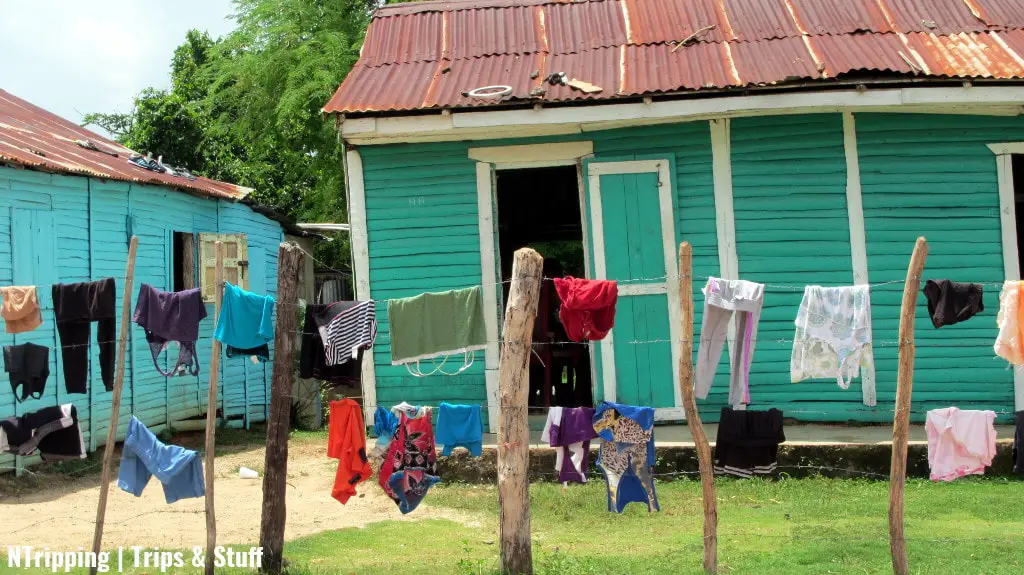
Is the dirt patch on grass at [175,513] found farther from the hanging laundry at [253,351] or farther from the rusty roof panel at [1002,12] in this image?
the rusty roof panel at [1002,12]

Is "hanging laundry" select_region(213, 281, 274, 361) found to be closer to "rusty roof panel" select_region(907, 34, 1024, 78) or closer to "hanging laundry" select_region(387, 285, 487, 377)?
"hanging laundry" select_region(387, 285, 487, 377)

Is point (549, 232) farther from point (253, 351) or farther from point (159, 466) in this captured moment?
point (159, 466)

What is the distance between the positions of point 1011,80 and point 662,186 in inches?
123

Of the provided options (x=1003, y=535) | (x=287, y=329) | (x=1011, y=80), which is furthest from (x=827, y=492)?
(x=287, y=329)

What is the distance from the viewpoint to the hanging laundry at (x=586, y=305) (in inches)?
261

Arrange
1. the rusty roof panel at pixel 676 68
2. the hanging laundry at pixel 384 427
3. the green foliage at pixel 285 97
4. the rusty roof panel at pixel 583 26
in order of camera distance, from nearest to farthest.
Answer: the hanging laundry at pixel 384 427 < the rusty roof panel at pixel 676 68 < the rusty roof panel at pixel 583 26 < the green foliage at pixel 285 97

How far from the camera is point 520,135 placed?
9156 millimetres

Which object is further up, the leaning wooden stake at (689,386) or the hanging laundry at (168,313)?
the hanging laundry at (168,313)

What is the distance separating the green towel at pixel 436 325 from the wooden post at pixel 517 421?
1.32 metres

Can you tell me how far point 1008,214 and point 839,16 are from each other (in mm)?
2679

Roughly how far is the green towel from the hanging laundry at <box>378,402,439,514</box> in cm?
68

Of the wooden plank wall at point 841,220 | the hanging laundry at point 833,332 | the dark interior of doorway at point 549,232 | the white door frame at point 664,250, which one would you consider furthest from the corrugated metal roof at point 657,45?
the hanging laundry at point 833,332

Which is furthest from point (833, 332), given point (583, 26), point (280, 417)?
point (583, 26)

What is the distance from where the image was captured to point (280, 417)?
5.97m
